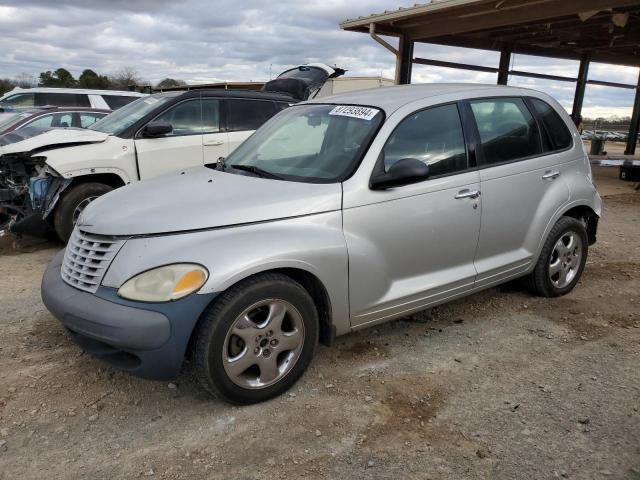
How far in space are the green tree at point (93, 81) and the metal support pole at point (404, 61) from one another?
33.3m

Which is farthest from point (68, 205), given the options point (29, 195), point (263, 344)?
point (263, 344)

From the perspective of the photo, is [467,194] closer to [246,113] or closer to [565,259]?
[565,259]

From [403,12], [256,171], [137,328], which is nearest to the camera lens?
[137,328]

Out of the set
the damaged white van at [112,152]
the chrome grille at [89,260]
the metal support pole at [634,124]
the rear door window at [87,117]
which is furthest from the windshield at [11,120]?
the metal support pole at [634,124]

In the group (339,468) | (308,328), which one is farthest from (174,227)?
(339,468)

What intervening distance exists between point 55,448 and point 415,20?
12212mm

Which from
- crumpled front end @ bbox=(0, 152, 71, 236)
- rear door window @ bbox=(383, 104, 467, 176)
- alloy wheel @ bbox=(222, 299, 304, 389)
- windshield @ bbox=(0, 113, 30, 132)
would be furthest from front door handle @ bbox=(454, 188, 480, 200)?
windshield @ bbox=(0, 113, 30, 132)

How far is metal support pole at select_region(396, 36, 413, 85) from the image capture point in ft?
44.5

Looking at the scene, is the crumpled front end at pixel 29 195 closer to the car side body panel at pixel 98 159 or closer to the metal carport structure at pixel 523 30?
the car side body panel at pixel 98 159

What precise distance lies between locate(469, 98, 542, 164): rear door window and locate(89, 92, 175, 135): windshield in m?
4.07

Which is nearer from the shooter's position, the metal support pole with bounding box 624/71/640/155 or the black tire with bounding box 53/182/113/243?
the black tire with bounding box 53/182/113/243

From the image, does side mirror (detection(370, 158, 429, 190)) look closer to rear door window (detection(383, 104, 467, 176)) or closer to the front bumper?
rear door window (detection(383, 104, 467, 176))

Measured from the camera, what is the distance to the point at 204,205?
3035 mm

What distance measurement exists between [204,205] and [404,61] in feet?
38.6
